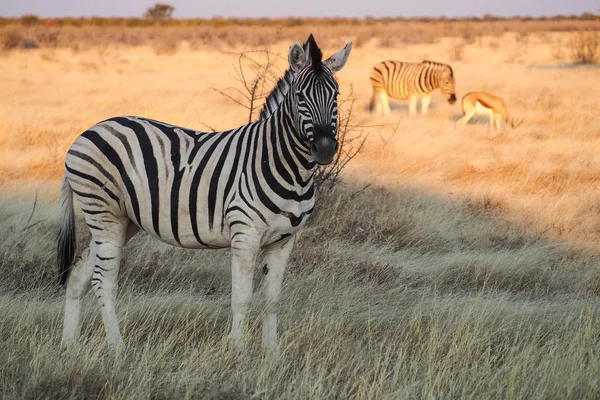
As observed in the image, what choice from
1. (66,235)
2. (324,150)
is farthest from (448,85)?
(324,150)

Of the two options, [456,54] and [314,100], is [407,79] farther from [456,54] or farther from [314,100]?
[314,100]

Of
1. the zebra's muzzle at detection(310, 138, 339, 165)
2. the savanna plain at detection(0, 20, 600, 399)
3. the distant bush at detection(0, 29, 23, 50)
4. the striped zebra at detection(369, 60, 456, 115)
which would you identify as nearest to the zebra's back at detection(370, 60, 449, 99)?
the striped zebra at detection(369, 60, 456, 115)

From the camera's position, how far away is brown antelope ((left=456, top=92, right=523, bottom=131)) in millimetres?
14109

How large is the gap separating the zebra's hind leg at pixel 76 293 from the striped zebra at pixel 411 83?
13052mm

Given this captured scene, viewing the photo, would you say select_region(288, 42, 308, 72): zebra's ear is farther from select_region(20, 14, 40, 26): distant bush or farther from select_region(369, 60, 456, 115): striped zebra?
select_region(20, 14, 40, 26): distant bush

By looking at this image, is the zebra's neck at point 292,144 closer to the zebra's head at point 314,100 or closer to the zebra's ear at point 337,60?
the zebra's head at point 314,100

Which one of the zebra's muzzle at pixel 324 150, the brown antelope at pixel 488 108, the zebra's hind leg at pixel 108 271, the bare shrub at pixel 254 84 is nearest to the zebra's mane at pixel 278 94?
the zebra's muzzle at pixel 324 150

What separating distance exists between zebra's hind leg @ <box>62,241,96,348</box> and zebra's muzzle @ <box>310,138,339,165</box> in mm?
1775

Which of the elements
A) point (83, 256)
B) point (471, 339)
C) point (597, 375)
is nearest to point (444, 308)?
point (471, 339)

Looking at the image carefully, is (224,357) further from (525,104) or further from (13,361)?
(525,104)

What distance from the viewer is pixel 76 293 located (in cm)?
464

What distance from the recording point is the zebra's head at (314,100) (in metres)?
3.85

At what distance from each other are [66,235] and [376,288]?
2.46 metres

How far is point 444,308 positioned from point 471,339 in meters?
0.69
